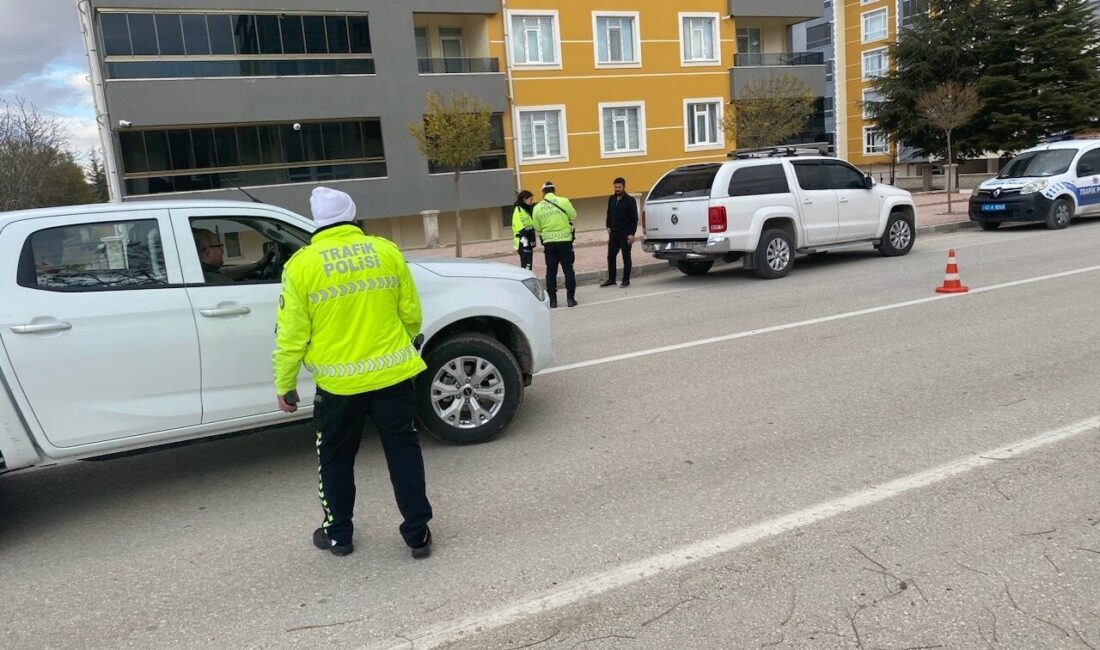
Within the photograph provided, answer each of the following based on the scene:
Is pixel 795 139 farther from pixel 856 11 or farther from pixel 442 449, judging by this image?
pixel 442 449

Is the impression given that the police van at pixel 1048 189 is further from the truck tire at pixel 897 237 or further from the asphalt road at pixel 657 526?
the asphalt road at pixel 657 526

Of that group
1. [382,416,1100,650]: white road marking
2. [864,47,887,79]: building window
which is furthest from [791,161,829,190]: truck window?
[864,47,887,79]: building window

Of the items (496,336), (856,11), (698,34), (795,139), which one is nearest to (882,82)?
(795,139)

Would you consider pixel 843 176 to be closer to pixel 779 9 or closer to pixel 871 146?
pixel 779 9

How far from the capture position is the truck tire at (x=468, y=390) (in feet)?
16.7

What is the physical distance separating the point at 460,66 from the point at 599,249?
9.67 m

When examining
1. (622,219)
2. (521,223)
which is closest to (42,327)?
(521,223)

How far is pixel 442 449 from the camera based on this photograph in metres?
5.23

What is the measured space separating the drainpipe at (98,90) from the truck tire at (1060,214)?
22955 mm

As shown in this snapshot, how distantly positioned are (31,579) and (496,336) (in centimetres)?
303

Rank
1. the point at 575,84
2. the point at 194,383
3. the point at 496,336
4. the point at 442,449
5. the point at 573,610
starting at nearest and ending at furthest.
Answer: the point at 573,610 < the point at 194,383 < the point at 442,449 < the point at 496,336 < the point at 575,84

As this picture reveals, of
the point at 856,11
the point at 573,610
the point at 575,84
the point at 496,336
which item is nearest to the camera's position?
the point at 573,610

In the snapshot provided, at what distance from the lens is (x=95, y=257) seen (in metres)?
4.42

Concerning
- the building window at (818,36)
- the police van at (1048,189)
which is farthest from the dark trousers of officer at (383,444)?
the building window at (818,36)
